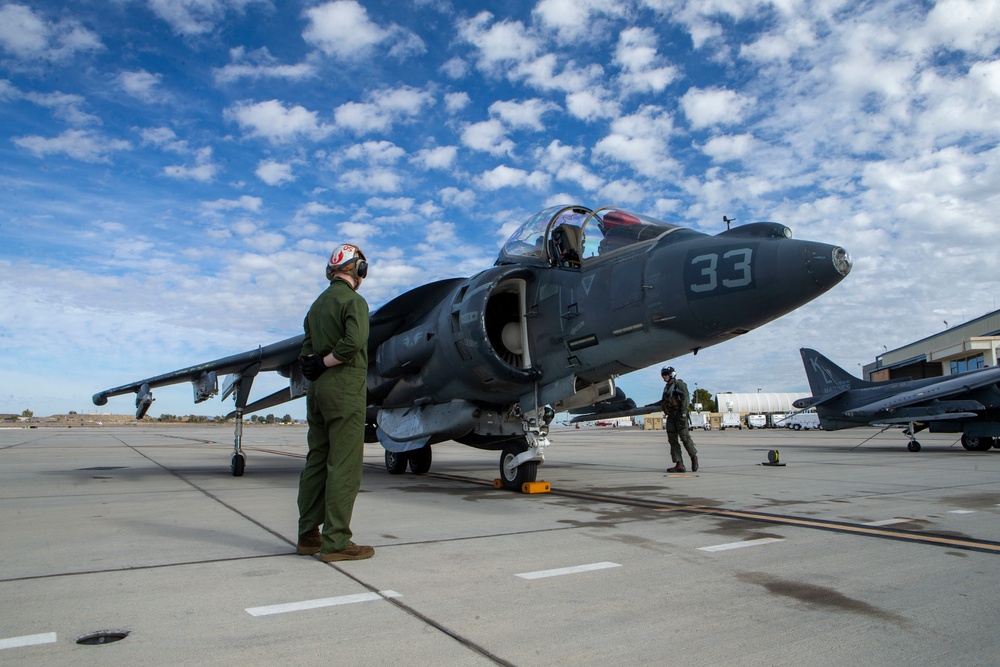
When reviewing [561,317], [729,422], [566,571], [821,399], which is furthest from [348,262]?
[729,422]

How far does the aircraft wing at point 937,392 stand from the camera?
57.8ft

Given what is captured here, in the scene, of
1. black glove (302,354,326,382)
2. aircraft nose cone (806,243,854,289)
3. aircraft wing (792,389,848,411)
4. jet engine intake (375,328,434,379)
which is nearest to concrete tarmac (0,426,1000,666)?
black glove (302,354,326,382)

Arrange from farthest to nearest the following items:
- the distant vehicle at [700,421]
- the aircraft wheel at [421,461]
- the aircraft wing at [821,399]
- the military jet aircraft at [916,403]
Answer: the distant vehicle at [700,421]
the aircraft wing at [821,399]
the military jet aircraft at [916,403]
the aircraft wheel at [421,461]

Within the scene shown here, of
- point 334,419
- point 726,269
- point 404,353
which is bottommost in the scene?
point 334,419

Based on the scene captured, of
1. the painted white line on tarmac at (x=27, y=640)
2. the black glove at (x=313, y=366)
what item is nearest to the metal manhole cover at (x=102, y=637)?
the painted white line on tarmac at (x=27, y=640)

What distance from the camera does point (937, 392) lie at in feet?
59.8

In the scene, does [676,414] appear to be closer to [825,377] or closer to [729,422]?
[825,377]

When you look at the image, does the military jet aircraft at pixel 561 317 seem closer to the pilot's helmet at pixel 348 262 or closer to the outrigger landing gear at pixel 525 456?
the outrigger landing gear at pixel 525 456

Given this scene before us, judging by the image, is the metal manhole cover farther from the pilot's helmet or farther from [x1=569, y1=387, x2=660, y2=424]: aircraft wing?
[x1=569, y1=387, x2=660, y2=424]: aircraft wing

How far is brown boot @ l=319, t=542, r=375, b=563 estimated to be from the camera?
3773mm

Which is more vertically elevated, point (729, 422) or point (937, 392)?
point (937, 392)

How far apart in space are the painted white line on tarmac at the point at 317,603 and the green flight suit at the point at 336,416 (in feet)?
2.82

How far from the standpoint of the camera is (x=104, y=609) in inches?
113

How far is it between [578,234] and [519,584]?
14.2ft
